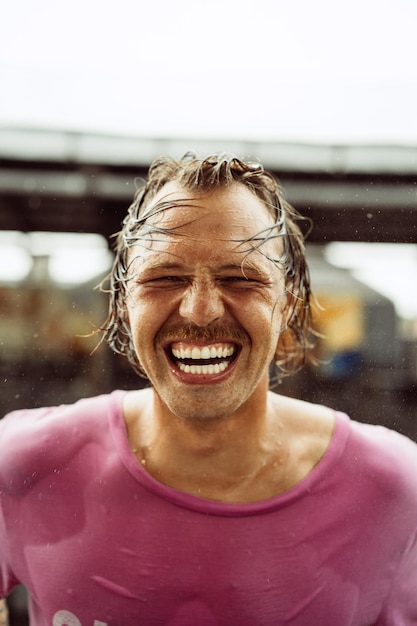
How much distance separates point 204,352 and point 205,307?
7cm

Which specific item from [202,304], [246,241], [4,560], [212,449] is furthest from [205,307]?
[4,560]

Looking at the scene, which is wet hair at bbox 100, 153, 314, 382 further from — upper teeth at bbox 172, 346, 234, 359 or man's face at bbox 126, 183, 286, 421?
upper teeth at bbox 172, 346, 234, 359

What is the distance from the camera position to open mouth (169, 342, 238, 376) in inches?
31.1

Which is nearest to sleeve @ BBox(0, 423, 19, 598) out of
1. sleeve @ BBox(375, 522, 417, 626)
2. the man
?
the man

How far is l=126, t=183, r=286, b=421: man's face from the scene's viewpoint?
0.79 meters

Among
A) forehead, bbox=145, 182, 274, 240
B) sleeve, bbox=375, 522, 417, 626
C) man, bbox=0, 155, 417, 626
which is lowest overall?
sleeve, bbox=375, 522, 417, 626

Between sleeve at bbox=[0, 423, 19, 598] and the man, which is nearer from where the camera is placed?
the man

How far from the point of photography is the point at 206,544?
2.76 feet

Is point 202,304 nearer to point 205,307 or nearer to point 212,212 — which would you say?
point 205,307

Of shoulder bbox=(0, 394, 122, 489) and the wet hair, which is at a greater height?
the wet hair

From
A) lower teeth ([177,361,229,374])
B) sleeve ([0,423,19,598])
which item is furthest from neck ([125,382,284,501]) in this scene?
sleeve ([0,423,19,598])

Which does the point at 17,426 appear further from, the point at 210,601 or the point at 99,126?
the point at 99,126

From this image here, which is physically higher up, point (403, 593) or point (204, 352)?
point (204, 352)

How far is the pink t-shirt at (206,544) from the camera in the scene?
0.84m
